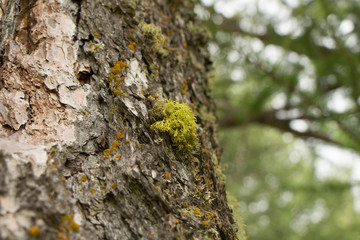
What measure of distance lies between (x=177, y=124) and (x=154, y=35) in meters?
0.61

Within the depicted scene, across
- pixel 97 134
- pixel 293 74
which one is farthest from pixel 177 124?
pixel 293 74

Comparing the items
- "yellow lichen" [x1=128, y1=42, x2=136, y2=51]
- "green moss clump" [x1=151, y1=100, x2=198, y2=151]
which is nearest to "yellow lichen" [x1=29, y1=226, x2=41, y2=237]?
"green moss clump" [x1=151, y1=100, x2=198, y2=151]

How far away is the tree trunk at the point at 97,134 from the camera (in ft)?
3.65

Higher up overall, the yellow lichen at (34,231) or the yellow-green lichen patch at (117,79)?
the yellow-green lichen patch at (117,79)

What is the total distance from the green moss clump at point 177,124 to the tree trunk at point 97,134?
16 mm

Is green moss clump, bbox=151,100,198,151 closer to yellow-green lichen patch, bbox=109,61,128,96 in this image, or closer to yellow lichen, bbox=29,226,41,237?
yellow-green lichen patch, bbox=109,61,128,96

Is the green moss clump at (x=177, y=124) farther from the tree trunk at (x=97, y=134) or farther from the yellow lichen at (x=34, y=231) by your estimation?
the yellow lichen at (x=34, y=231)

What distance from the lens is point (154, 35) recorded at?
1801 millimetres

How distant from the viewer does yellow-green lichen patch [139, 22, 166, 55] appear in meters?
1.79

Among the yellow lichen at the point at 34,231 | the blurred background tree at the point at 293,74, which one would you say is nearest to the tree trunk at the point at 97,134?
the yellow lichen at the point at 34,231

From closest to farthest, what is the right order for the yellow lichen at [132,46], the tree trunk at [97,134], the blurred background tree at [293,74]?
the tree trunk at [97,134] → the yellow lichen at [132,46] → the blurred background tree at [293,74]

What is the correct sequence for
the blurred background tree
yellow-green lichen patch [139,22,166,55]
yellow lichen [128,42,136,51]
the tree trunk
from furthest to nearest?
the blurred background tree < yellow-green lichen patch [139,22,166,55] < yellow lichen [128,42,136,51] < the tree trunk

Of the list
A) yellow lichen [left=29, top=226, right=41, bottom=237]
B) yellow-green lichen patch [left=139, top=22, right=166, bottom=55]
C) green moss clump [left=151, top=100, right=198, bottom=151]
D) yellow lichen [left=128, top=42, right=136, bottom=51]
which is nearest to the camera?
yellow lichen [left=29, top=226, right=41, bottom=237]

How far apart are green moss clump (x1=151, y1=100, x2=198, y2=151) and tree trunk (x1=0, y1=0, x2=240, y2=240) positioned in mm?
16
